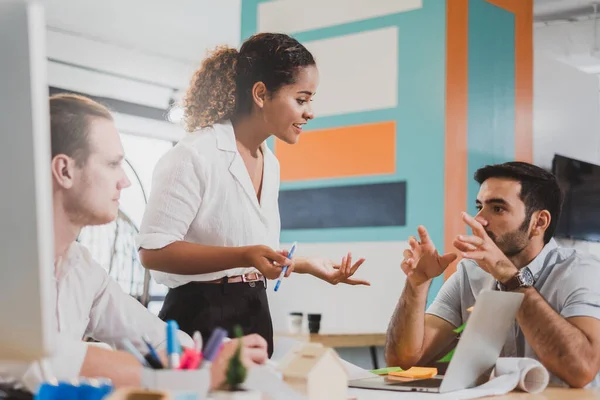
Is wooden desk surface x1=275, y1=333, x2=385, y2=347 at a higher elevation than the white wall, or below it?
below

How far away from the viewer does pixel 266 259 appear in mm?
1565

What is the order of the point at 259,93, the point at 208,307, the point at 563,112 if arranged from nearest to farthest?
the point at 208,307
the point at 259,93
the point at 563,112

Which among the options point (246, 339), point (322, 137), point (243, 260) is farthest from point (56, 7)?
point (246, 339)

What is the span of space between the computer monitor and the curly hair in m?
1.26

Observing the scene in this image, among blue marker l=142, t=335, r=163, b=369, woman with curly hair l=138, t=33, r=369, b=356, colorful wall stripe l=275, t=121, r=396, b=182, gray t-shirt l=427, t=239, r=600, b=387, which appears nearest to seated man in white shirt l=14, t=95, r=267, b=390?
blue marker l=142, t=335, r=163, b=369

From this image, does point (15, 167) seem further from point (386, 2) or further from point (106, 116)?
point (386, 2)

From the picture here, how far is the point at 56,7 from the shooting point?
5.10 meters

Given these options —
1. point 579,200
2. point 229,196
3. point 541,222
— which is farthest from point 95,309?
point 579,200

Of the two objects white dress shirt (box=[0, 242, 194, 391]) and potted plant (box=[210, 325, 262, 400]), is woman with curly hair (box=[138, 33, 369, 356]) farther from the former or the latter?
potted plant (box=[210, 325, 262, 400])

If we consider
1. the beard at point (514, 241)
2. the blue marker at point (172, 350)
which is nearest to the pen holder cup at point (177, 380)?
the blue marker at point (172, 350)

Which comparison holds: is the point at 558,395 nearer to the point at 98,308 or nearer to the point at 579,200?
the point at 98,308

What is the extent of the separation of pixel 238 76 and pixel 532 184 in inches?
34.9

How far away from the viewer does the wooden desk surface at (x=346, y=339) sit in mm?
3473

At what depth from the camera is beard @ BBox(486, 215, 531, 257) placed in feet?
6.91
